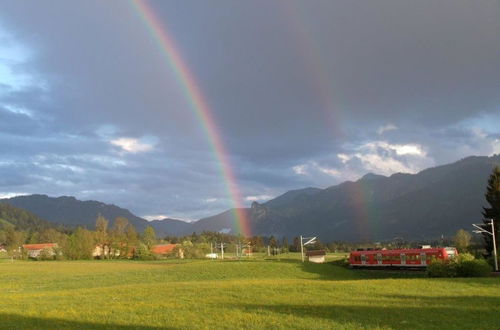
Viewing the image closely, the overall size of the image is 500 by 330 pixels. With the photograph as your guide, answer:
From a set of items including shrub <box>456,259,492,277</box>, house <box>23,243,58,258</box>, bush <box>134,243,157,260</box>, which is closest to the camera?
shrub <box>456,259,492,277</box>

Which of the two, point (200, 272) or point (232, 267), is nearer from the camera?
point (200, 272)

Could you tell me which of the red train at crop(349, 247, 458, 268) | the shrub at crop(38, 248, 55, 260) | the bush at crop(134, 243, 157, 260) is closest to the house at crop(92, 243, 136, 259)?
the bush at crop(134, 243, 157, 260)

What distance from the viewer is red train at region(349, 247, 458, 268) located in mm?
57969

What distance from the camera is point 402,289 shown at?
26.0 metres

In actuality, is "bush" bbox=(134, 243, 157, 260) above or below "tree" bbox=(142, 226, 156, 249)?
below

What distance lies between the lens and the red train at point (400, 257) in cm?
5797

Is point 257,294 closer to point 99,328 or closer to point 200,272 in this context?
point 99,328

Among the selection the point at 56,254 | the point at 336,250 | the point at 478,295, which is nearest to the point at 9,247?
the point at 56,254

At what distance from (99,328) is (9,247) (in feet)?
645

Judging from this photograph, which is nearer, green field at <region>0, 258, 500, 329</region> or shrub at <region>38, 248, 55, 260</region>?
green field at <region>0, 258, 500, 329</region>

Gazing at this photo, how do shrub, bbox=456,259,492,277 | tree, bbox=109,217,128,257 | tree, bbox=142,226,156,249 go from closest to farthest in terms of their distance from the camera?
shrub, bbox=456,259,492,277
tree, bbox=142,226,156,249
tree, bbox=109,217,128,257

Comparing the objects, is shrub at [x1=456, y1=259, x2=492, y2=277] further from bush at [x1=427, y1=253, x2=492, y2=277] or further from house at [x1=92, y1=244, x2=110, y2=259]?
house at [x1=92, y1=244, x2=110, y2=259]

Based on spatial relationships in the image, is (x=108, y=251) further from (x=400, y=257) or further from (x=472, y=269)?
(x=472, y=269)

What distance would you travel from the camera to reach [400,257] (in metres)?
64.0
